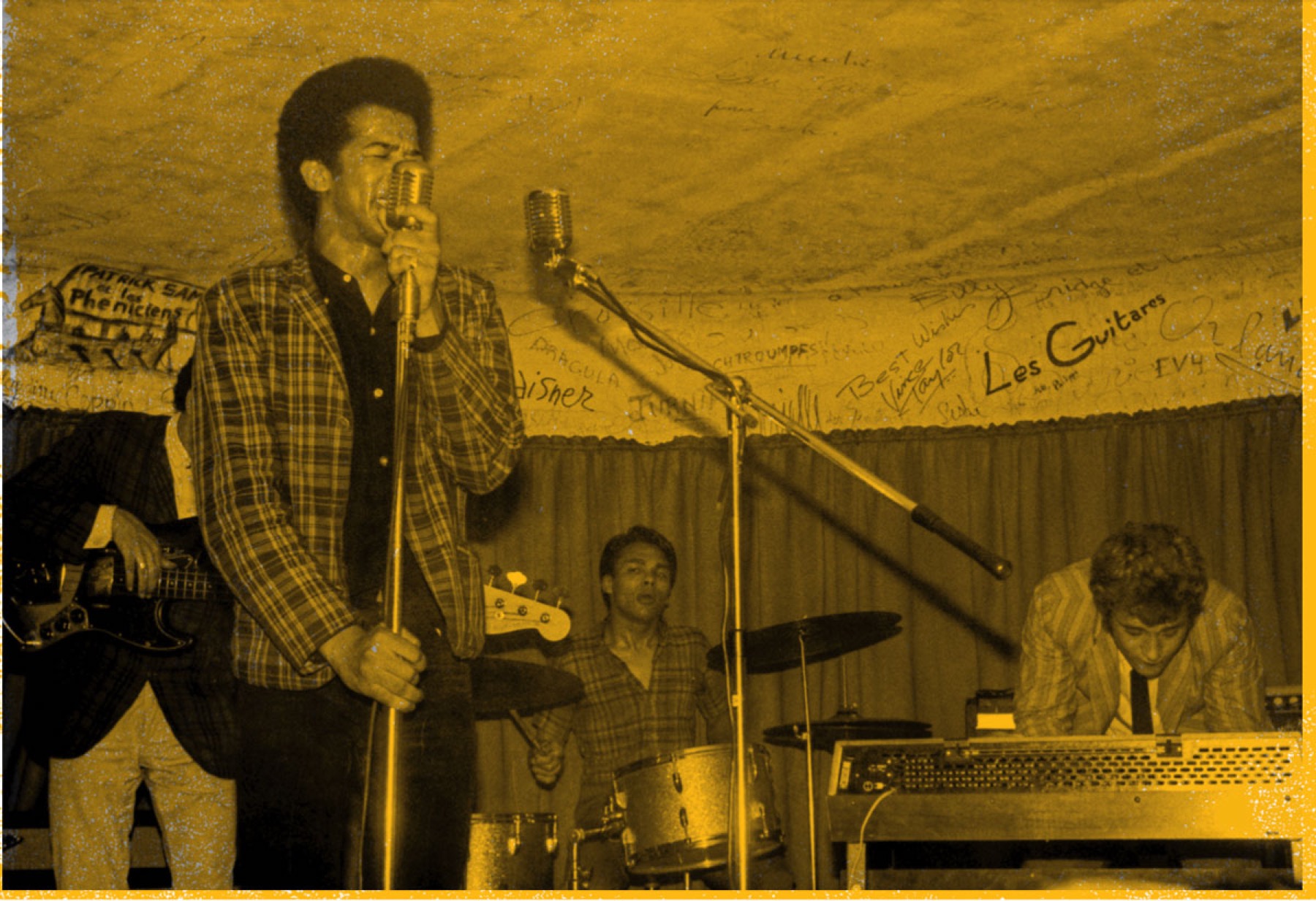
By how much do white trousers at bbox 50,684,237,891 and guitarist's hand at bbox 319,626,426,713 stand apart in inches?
79.3

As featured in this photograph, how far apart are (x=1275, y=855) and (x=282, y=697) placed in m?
1.93

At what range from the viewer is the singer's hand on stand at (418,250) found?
1612 mm

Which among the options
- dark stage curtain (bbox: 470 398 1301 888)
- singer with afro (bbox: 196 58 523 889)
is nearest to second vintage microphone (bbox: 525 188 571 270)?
singer with afro (bbox: 196 58 523 889)

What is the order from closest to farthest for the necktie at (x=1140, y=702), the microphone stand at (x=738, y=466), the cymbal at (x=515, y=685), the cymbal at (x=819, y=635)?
the microphone stand at (x=738, y=466) < the cymbal at (x=515, y=685) < the necktie at (x=1140, y=702) < the cymbal at (x=819, y=635)

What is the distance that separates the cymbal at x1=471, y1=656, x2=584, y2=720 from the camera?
128 inches

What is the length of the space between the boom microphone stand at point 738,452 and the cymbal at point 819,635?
4.09ft

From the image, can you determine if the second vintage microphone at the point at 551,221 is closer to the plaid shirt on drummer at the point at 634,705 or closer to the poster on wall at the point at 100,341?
the plaid shirt on drummer at the point at 634,705

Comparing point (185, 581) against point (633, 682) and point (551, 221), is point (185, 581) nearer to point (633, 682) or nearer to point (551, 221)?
point (633, 682)

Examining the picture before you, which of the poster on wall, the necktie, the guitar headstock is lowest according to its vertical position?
the necktie

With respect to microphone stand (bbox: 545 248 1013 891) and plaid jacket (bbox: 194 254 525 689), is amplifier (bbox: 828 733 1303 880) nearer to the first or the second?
microphone stand (bbox: 545 248 1013 891)

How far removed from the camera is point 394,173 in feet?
5.51

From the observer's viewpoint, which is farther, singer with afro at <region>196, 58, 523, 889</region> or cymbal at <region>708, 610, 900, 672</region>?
cymbal at <region>708, 610, 900, 672</region>

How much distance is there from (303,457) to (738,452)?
2.60 feet

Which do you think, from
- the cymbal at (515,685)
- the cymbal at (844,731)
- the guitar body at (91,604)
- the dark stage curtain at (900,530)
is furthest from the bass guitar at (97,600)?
the cymbal at (844,731)
